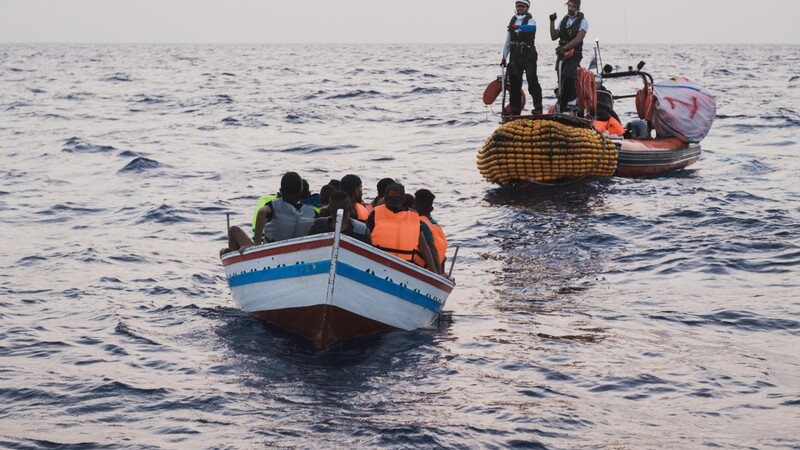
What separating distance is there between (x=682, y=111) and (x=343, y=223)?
1383 cm

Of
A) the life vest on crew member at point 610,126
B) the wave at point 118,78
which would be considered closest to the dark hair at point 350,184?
the life vest on crew member at point 610,126

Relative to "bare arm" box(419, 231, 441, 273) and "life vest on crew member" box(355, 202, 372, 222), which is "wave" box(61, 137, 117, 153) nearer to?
"life vest on crew member" box(355, 202, 372, 222)

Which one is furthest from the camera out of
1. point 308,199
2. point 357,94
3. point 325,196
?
point 357,94

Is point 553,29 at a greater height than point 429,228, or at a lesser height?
greater

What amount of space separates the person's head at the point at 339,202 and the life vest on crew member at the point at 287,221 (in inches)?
24.2

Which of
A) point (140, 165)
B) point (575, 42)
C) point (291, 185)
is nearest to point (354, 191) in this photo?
point (291, 185)

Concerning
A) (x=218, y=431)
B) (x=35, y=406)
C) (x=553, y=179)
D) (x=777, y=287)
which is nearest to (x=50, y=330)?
(x=35, y=406)

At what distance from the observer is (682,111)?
22.1 metres

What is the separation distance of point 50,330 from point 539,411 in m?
5.51

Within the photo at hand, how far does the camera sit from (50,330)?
36.8ft

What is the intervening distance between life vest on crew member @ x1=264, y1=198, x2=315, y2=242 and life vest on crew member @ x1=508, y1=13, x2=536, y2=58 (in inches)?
338

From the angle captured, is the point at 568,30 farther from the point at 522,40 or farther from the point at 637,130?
the point at 637,130

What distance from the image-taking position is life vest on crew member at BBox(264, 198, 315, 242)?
1071 centimetres

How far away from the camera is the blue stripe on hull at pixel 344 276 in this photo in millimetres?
9906
